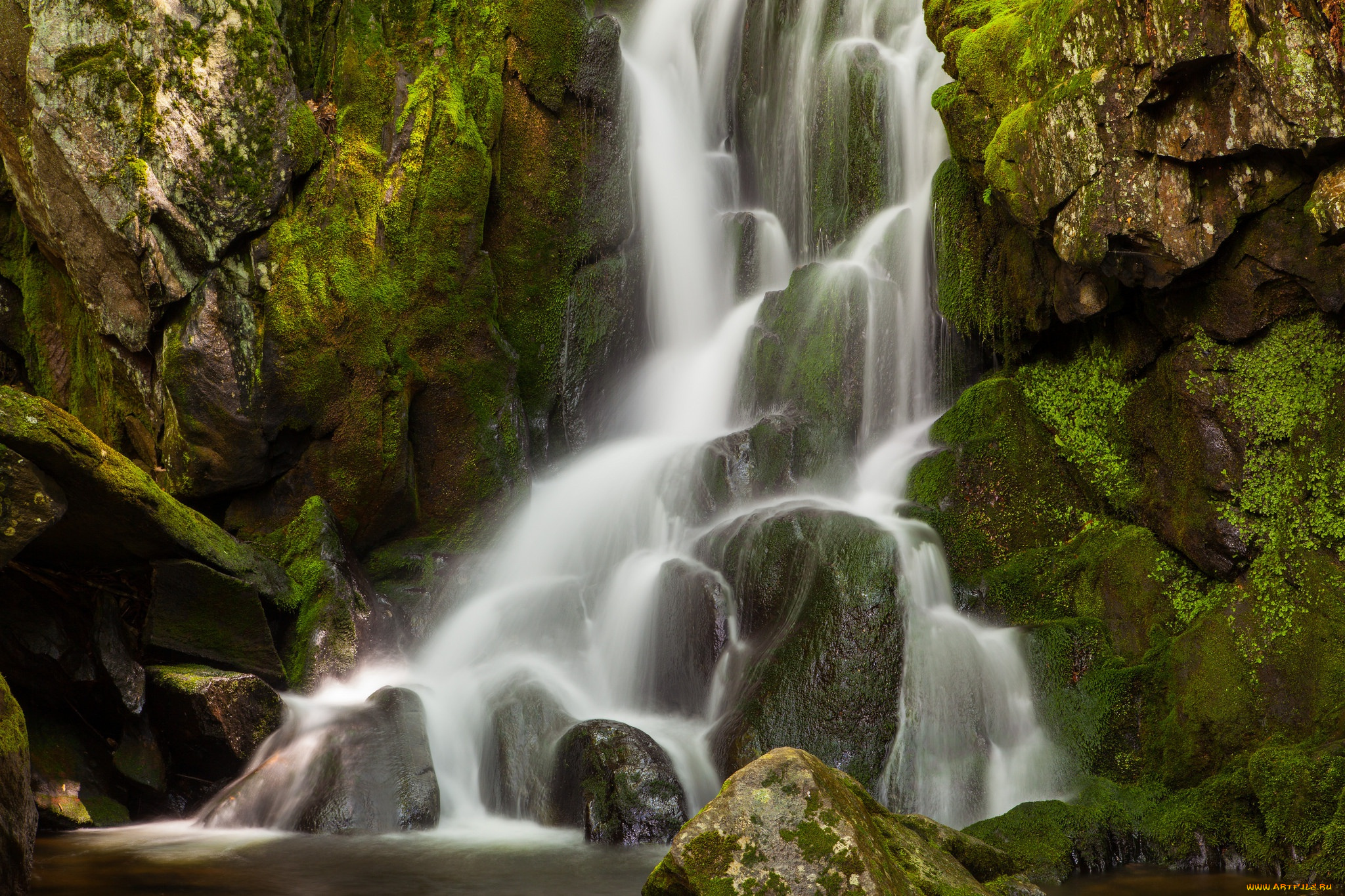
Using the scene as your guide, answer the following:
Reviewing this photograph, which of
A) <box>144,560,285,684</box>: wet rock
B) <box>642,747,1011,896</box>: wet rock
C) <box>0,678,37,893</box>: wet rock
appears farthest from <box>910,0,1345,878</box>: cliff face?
<box>144,560,285,684</box>: wet rock

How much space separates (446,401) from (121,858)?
6.56 metres

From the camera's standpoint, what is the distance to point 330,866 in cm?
644

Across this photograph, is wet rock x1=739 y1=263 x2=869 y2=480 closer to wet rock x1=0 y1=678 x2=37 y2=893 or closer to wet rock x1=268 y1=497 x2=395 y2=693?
wet rock x1=268 y1=497 x2=395 y2=693

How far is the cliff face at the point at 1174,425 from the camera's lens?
23.1 feet

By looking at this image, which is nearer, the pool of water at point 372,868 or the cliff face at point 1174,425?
the pool of water at point 372,868

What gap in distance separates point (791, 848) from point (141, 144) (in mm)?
9928

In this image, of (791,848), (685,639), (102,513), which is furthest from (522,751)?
(791,848)

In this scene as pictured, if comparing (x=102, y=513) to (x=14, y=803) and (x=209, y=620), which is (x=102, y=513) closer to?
(x=209, y=620)

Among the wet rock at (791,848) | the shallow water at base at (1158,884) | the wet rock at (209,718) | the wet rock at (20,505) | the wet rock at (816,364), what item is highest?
the wet rock at (816,364)

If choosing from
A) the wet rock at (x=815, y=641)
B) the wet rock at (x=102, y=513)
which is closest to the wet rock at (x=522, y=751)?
the wet rock at (x=815, y=641)

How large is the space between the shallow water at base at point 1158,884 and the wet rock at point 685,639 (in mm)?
3493

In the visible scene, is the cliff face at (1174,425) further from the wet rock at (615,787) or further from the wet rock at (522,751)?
the wet rock at (522,751)

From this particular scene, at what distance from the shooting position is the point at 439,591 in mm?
11320

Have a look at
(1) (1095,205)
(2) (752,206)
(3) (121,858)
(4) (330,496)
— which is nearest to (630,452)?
(4) (330,496)
